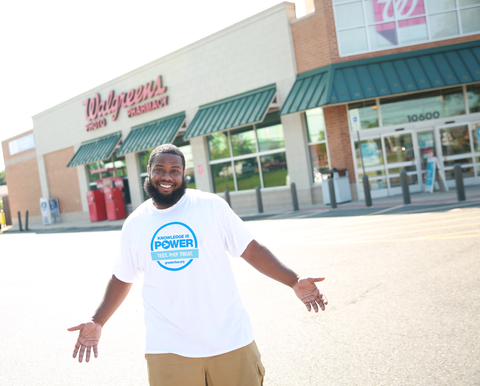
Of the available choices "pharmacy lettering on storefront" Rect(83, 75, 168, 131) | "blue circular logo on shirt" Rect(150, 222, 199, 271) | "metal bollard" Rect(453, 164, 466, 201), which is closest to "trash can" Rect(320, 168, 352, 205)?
"metal bollard" Rect(453, 164, 466, 201)

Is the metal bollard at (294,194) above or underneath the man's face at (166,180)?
underneath

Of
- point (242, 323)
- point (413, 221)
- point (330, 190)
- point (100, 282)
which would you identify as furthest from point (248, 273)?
point (330, 190)

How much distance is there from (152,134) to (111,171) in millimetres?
6161

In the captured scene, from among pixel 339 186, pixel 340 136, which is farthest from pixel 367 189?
pixel 340 136

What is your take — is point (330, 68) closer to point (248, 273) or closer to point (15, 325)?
point (248, 273)

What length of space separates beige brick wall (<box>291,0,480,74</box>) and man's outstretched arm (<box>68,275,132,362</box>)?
15.7 m

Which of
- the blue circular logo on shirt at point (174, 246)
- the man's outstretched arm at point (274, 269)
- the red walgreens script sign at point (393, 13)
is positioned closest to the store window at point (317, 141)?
the red walgreens script sign at point (393, 13)

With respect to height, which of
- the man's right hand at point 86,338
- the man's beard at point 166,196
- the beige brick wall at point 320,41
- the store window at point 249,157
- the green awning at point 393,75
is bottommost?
the man's right hand at point 86,338

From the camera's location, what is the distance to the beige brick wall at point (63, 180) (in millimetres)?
31422

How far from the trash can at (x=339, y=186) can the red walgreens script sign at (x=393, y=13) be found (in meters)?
5.06

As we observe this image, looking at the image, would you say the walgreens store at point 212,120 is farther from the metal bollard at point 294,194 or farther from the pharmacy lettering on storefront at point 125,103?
the metal bollard at point 294,194

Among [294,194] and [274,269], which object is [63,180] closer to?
[294,194]

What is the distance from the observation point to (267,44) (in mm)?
19016

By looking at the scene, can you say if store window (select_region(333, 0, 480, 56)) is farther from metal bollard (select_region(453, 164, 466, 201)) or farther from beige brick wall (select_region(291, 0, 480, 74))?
metal bollard (select_region(453, 164, 466, 201))
